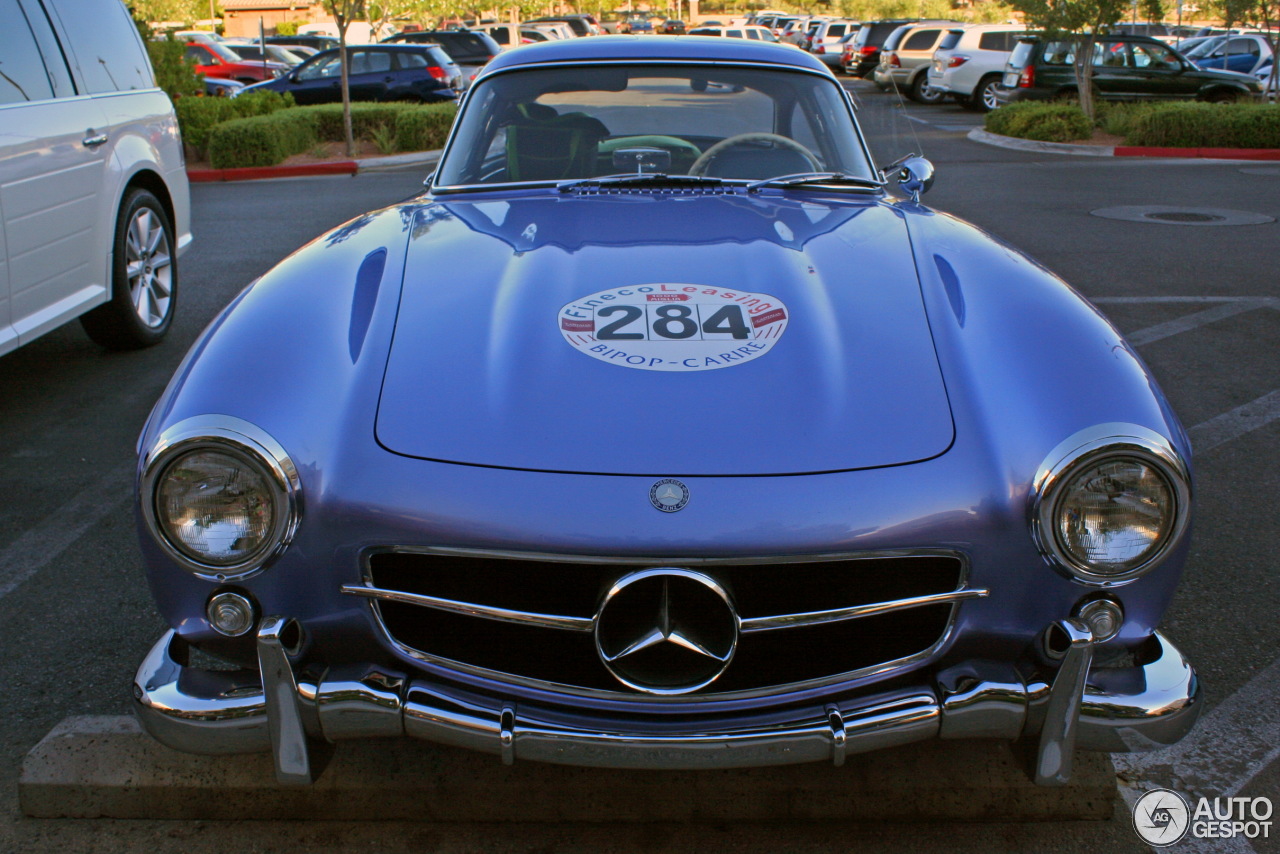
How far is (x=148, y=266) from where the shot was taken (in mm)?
5531

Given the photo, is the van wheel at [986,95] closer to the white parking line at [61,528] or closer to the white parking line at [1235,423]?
the white parking line at [1235,423]

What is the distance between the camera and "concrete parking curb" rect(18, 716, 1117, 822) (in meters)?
2.25

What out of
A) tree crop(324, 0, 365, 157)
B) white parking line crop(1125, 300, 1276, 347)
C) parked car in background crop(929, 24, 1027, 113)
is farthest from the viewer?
parked car in background crop(929, 24, 1027, 113)

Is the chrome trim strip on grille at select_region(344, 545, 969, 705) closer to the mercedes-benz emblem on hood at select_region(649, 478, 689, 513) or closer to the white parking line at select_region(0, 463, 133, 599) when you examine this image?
the mercedes-benz emblem on hood at select_region(649, 478, 689, 513)

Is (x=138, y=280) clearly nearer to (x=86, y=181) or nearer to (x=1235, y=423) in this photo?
(x=86, y=181)

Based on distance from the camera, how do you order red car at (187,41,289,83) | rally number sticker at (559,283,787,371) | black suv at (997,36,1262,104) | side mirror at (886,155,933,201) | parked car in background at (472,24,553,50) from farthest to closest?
1. parked car in background at (472,24,553,50)
2. red car at (187,41,289,83)
3. black suv at (997,36,1262,104)
4. side mirror at (886,155,933,201)
5. rally number sticker at (559,283,787,371)

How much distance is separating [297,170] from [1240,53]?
18.0 metres

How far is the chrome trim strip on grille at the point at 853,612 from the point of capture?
1924 millimetres

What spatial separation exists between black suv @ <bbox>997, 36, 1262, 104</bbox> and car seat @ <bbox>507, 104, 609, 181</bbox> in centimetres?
1625

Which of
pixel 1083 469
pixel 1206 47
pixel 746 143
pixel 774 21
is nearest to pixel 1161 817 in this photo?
pixel 1083 469

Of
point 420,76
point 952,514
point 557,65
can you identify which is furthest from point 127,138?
point 420,76

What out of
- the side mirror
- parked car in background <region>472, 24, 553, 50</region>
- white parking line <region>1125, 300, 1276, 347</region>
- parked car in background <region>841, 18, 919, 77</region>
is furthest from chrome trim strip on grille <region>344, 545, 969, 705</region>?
parked car in background <region>841, 18, 919, 77</region>

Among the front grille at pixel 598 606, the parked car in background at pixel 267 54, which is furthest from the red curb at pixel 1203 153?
the parked car in background at pixel 267 54

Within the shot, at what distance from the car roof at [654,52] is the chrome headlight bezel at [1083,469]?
2240 mm
